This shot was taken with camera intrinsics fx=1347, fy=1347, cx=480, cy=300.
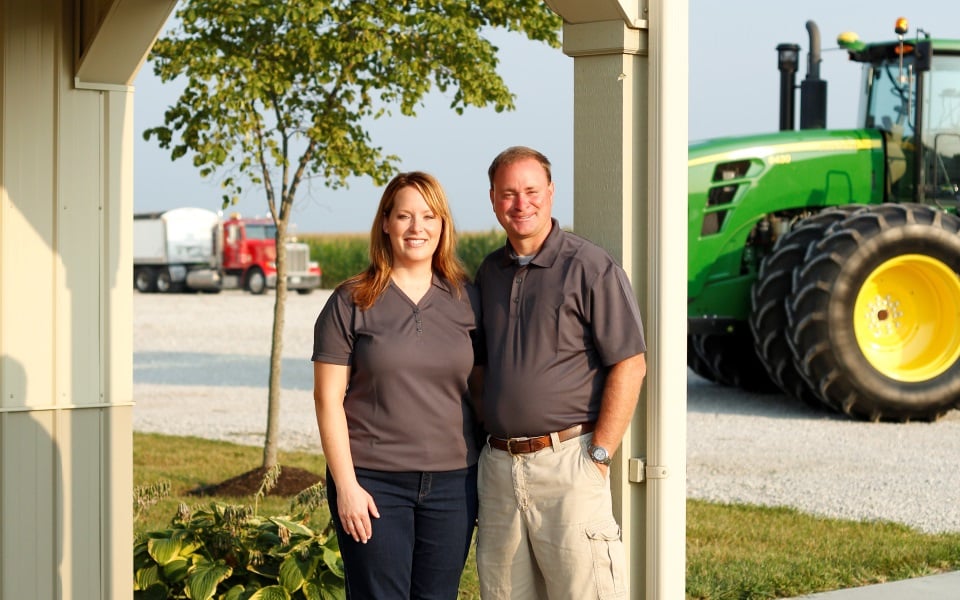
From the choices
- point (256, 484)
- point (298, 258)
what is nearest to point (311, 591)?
point (256, 484)

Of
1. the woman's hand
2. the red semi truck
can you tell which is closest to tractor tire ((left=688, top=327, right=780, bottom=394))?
the woman's hand

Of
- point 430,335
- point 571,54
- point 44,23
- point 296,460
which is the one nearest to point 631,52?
point 571,54

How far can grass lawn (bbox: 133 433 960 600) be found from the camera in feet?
18.8

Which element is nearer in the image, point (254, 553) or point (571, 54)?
point (571, 54)

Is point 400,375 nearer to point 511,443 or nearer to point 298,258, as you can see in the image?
point 511,443

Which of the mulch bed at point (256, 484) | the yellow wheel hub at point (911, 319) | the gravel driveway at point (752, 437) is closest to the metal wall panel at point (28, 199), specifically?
the mulch bed at point (256, 484)

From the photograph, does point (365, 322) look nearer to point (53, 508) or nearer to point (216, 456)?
point (53, 508)

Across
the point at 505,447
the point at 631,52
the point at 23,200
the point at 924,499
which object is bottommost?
the point at 924,499

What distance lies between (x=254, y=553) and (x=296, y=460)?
4468mm

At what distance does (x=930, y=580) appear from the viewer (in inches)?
229

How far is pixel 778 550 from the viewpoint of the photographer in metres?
6.41

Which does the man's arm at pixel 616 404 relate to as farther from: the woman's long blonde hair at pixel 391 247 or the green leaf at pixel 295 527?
the green leaf at pixel 295 527

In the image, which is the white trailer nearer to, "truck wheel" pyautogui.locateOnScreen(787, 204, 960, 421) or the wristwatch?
"truck wheel" pyautogui.locateOnScreen(787, 204, 960, 421)

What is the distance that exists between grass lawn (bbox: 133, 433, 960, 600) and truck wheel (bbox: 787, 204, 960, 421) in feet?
11.6
